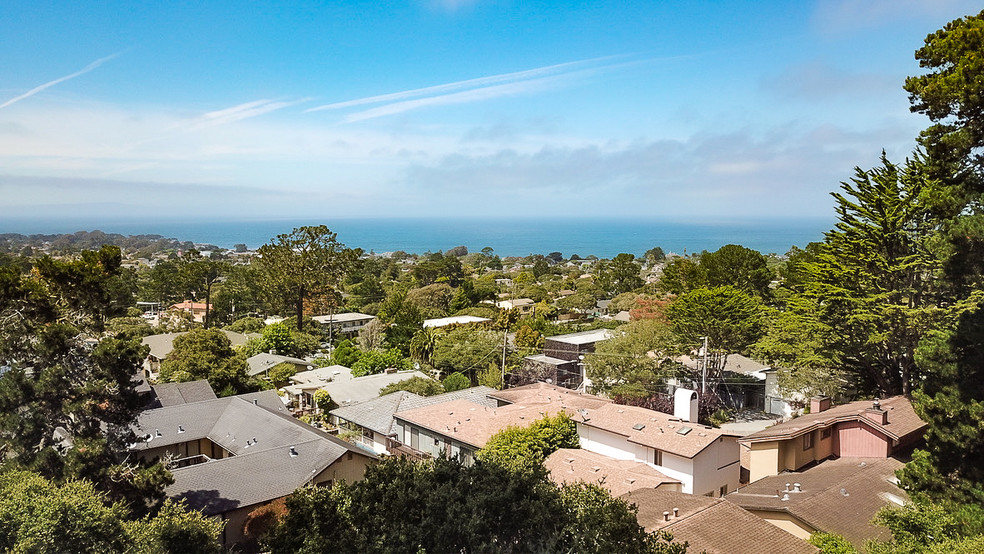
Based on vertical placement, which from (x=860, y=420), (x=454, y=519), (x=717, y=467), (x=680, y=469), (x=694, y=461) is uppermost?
(x=454, y=519)

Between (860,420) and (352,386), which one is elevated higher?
(860,420)

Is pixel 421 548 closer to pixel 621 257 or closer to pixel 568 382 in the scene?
pixel 568 382

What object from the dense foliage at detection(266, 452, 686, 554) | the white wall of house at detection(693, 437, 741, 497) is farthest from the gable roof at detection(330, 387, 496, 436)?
the dense foliage at detection(266, 452, 686, 554)

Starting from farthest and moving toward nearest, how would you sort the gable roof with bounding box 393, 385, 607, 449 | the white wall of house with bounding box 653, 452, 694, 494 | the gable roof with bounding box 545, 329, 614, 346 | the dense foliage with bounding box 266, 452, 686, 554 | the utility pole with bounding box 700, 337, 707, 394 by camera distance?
the gable roof with bounding box 545, 329, 614, 346 → the utility pole with bounding box 700, 337, 707, 394 → the gable roof with bounding box 393, 385, 607, 449 → the white wall of house with bounding box 653, 452, 694, 494 → the dense foliage with bounding box 266, 452, 686, 554

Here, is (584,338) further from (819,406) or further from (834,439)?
(834,439)

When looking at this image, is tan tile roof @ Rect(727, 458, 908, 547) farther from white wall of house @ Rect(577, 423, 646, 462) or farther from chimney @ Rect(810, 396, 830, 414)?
chimney @ Rect(810, 396, 830, 414)

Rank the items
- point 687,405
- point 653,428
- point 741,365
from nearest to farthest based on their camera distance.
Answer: point 653,428 < point 687,405 < point 741,365

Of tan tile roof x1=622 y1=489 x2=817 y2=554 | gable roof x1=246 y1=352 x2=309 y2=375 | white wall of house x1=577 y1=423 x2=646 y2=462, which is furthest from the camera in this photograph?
gable roof x1=246 y1=352 x2=309 y2=375

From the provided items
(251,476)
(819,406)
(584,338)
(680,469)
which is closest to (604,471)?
(680,469)
